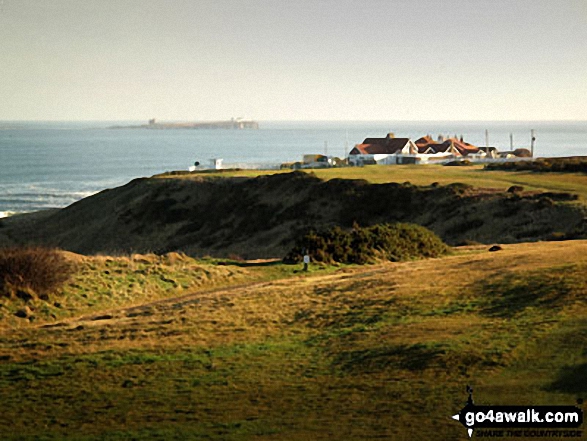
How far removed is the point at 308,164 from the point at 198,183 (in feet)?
98.2

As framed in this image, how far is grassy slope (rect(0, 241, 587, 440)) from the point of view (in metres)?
14.8

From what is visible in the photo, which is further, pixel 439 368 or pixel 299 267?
pixel 299 267

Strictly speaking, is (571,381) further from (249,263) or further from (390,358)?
(249,263)

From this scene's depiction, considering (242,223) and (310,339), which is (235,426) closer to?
(310,339)

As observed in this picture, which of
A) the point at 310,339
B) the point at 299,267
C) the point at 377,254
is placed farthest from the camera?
the point at 377,254

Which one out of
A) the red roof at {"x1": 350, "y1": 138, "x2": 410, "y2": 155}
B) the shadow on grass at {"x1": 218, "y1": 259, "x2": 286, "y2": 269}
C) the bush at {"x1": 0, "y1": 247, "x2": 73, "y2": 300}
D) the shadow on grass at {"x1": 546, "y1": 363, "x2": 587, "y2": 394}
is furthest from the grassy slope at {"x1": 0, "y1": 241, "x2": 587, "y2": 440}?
the red roof at {"x1": 350, "y1": 138, "x2": 410, "y2": 155}

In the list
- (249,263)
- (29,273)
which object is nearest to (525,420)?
(29,273)

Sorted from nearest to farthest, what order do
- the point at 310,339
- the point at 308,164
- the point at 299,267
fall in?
the point at 310,339 < the point at 299,267 < the point at 308,164

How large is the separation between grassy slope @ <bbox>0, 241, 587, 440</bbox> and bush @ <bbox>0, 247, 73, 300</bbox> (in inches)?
74.2

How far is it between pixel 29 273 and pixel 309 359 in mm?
13173

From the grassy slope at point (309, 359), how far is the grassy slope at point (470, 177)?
35127 mm

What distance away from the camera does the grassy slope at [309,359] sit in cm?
1476

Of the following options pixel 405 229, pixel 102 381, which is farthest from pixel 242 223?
pixel 102 381

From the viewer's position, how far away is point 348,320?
2230 centimetres
